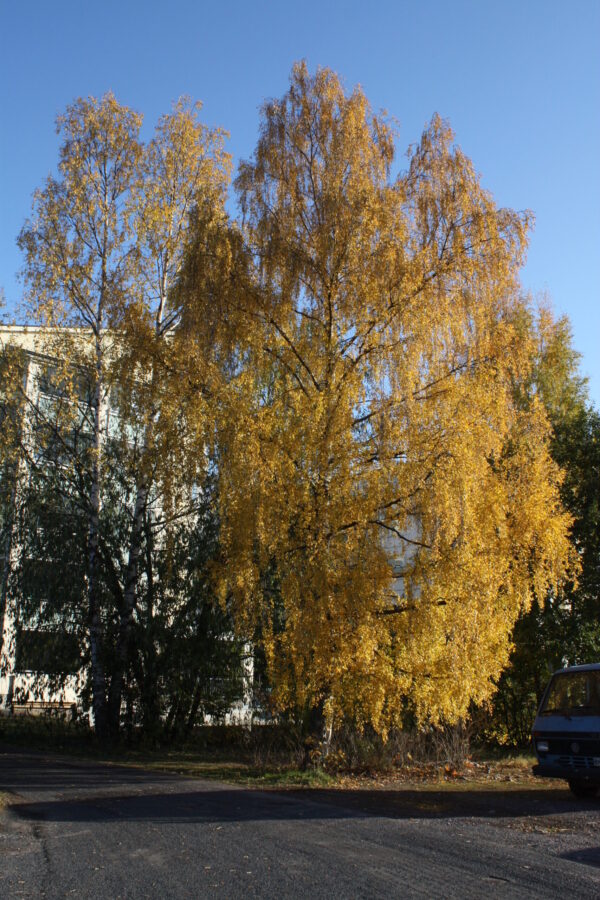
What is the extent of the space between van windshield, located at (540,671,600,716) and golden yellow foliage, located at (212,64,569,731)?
38.5 inches

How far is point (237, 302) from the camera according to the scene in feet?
47.1

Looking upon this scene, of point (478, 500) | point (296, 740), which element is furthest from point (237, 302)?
point (296, 740)

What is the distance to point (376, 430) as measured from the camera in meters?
13.0

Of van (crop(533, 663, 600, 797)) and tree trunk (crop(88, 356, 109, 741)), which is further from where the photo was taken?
tree trunk (crop(88, 356, 109, 741))

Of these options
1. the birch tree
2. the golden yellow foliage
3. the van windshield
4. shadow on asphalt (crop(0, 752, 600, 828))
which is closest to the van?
the van windshield

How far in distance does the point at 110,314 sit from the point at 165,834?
1253 centimetres

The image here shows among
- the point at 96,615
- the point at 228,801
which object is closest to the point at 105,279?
the point at 96,615

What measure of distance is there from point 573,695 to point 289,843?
249 inches

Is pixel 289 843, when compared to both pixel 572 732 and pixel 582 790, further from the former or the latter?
pixel 582 790

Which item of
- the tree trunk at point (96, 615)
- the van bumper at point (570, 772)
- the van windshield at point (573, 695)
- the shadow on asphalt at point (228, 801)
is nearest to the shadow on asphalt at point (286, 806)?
the shadow on asphalt at point (228, 801)

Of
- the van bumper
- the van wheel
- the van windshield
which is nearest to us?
the van bumper

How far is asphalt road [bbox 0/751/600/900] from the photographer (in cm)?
611

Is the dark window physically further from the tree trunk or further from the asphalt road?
the asphalt road

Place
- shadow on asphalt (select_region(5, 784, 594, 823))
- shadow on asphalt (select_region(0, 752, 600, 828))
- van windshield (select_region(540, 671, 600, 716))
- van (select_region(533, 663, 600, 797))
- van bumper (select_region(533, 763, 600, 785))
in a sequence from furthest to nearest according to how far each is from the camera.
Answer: van windshield (select_region(540, 671, 600, 716)) → van (select_region(533, 663, 600, 797)) → van bumper (select_region(533, 763, 600, 785)) → shadow on asphalt (select_region(0, 752, 600, 828)) → shadow on asphalt (select_region(5, 784, 594, 823))
